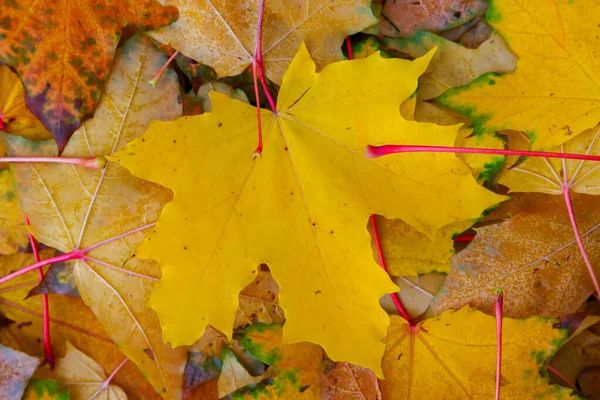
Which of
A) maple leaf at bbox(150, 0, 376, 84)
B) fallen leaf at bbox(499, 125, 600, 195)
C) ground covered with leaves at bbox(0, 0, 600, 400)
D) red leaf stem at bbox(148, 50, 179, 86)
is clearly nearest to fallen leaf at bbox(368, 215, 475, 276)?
ground covered with leaves at bbox(0, 0, 600, 400)

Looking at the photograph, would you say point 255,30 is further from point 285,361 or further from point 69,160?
point 285,361

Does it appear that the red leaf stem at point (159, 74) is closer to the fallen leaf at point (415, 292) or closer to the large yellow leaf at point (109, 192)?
the large yellow leaf at point (109, 192)

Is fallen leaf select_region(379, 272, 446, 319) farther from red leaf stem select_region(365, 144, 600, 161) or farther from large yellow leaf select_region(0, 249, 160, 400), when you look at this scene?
large yellow leaf select_region(0, 249, 160, 400)

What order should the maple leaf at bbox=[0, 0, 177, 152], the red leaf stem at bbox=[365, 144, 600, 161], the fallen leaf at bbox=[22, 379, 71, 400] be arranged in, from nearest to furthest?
the red leaf stem at bbox=[365, 144, 600, 161] < the maple leaf at bbox=[0, 0, 177, 152] < the fallen leaf at bbox=[22, 379, 71, 400]

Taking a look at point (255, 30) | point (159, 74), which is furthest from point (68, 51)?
point (255, 30)

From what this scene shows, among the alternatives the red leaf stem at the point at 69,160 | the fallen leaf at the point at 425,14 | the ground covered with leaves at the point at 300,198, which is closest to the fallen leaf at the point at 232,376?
the ground covered with leaves at the point at 300,198
